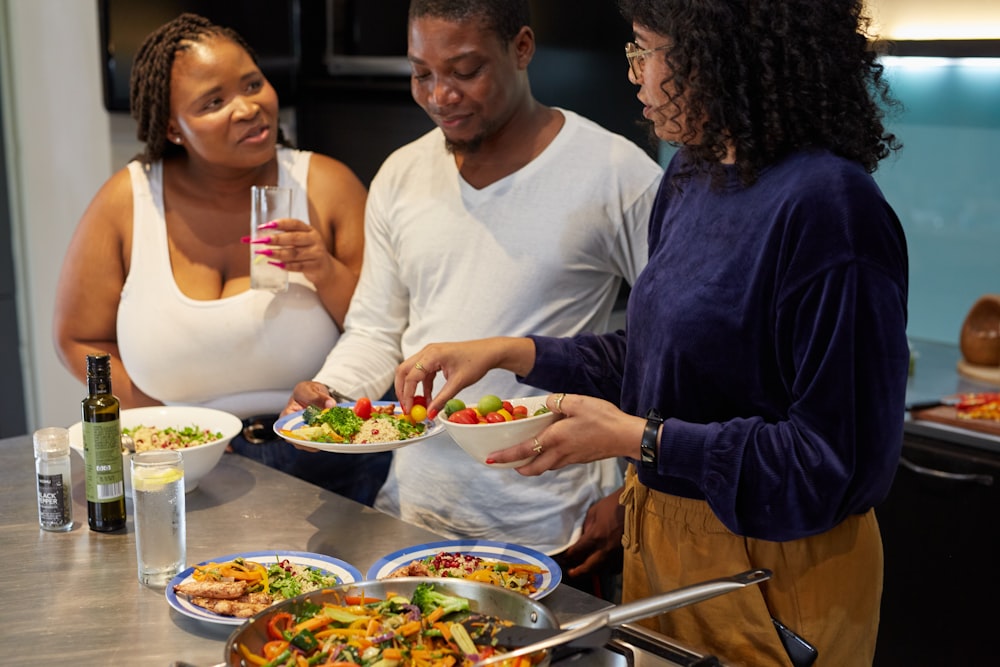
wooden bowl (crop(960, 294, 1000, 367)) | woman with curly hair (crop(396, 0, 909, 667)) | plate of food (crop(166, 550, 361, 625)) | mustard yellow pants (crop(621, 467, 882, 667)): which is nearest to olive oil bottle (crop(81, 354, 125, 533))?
plate of food (crop(166, 550, 361, 625))

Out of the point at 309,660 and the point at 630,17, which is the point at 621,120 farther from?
the point at 309,660

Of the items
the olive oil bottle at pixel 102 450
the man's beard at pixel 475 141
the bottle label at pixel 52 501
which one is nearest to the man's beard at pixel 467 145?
the man's beard at pixel 475 141

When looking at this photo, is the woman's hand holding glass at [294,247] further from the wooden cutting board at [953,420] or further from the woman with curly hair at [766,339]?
the wooden cutting board at [953,420]

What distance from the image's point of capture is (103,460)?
174cm

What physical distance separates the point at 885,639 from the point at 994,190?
1.37 meters

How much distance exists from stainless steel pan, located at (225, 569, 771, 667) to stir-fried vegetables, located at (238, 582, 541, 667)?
13 millimetres

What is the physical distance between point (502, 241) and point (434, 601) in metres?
0.95

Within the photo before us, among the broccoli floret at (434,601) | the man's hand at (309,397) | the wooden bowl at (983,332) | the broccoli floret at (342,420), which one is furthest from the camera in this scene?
the wooden bowl at (983,332)

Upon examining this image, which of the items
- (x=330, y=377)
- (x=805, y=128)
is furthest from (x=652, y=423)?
(x=330, y=377)

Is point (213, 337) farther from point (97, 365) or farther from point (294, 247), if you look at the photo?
point (97, 365)

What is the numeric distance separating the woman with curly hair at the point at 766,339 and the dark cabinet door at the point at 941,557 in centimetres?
107

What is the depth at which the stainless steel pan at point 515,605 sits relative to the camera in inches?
45.5

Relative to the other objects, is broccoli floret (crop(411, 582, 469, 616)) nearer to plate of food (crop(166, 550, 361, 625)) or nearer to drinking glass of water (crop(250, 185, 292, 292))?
plate of food (crop(166, 550, 361, 625))

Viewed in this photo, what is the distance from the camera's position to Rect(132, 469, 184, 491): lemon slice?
1.56 metres
